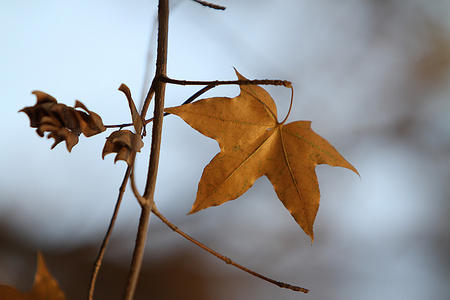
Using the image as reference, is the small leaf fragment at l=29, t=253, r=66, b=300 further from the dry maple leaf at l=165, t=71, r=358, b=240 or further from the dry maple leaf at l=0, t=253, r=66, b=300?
the dry maple leaf at l=165, t=71, r=358, b=240

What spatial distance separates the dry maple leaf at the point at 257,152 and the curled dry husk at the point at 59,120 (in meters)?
0.07

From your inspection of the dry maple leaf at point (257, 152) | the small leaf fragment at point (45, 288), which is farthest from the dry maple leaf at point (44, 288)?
the dry maple leaf at point (257, 152)

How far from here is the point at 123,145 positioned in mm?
243

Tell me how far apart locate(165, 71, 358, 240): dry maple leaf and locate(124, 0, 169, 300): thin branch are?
45 millimetres

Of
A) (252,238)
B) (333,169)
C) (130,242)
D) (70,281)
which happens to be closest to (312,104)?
(333,169)

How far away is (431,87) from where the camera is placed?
1228 millimetres

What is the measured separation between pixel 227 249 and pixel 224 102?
2.97 feet

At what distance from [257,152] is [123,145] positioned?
15 cm

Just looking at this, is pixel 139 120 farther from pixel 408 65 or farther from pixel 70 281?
pixel 408 65

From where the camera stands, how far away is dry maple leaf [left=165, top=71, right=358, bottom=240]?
0.31 metres

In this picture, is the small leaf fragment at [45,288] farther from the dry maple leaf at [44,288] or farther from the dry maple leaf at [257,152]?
the dry maple leaf at [257,152]

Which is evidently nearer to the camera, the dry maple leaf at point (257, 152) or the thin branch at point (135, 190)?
the thin branch at point (135, 190)

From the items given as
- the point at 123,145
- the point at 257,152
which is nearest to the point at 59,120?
the point at 123,145

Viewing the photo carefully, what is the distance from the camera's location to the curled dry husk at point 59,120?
0.84ft
